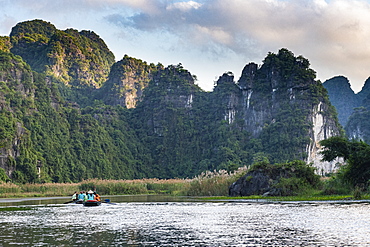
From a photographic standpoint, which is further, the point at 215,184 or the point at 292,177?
the point at 215,184

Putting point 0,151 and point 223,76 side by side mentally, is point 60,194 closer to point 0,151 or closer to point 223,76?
point 0,151

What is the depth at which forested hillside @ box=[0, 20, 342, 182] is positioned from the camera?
107 meters

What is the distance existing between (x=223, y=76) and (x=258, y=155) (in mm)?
38398

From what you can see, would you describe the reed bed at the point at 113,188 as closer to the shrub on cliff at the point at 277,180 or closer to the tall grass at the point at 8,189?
the tall grass at the point at 8,189

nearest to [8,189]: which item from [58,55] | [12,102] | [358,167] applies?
[358,167]

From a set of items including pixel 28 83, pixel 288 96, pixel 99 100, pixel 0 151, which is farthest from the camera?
pixel 99 100

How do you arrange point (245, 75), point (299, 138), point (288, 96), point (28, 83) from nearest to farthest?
point (28, 83), point (299, 138), point (288, 96), point (245, 75)

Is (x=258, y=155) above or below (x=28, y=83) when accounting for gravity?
below

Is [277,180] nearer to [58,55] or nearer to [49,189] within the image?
[49,189]

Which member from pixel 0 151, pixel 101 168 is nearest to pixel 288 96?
pixel 101 168

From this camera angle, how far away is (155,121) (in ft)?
482

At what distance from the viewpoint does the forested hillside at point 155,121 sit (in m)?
107

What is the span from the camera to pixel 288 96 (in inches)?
5182

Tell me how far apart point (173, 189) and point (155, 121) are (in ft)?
264
